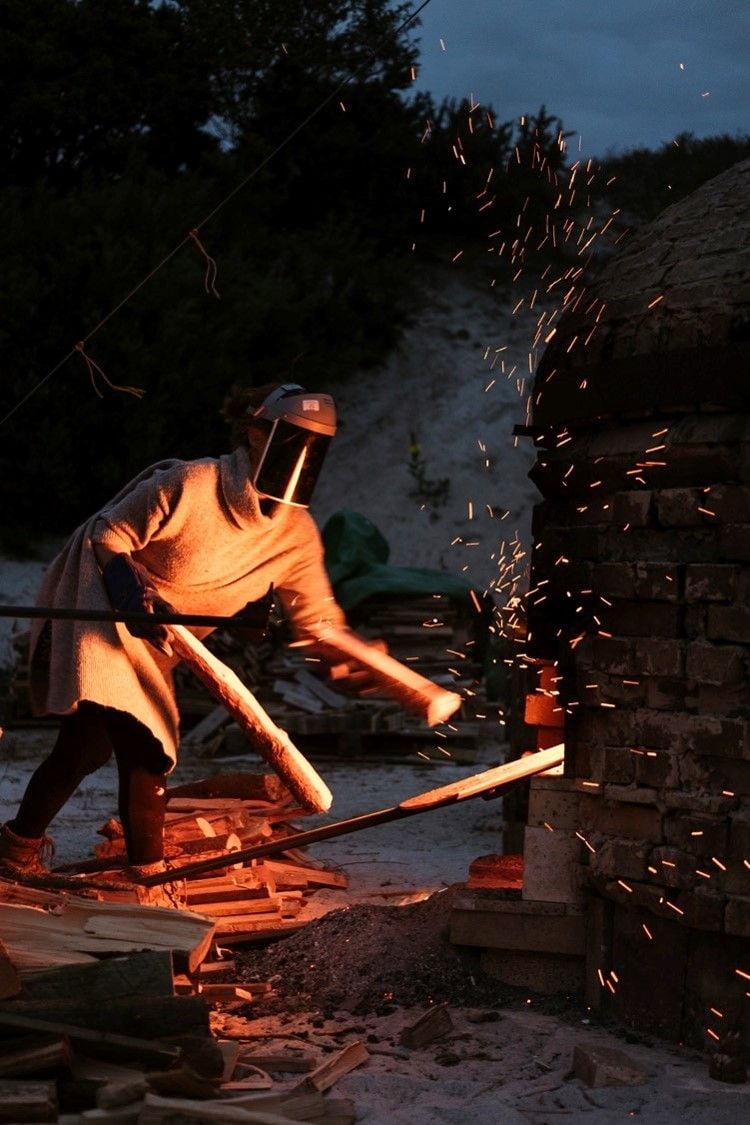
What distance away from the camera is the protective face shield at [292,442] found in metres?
4.94

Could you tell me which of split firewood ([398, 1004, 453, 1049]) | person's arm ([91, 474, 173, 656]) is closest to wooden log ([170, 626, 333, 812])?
person's arm ([91, 474, 173, 656])

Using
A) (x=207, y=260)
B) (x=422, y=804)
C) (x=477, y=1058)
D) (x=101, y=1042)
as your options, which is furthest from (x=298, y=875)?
(x=207, y=260)

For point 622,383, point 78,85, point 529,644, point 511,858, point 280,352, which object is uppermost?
point 78,85

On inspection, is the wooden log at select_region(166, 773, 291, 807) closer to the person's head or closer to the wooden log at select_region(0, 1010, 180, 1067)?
the person's head

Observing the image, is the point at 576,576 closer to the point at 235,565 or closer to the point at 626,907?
the point at 626,907

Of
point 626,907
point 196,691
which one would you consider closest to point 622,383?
point 626,907

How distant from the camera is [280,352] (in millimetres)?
15586

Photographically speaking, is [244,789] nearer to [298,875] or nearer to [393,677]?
[298,875]

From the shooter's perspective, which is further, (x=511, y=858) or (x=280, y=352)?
(x=280, y=352)

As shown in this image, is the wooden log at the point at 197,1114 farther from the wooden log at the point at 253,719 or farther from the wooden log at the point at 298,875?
the wooden log at the point at 298,875

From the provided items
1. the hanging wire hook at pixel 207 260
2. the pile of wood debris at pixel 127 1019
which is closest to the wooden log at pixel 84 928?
the pile of wood debris at pixel 127 1019

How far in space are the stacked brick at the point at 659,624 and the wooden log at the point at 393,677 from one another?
1.82 ft

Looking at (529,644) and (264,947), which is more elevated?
(529,644)

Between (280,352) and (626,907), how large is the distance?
39.1ft
